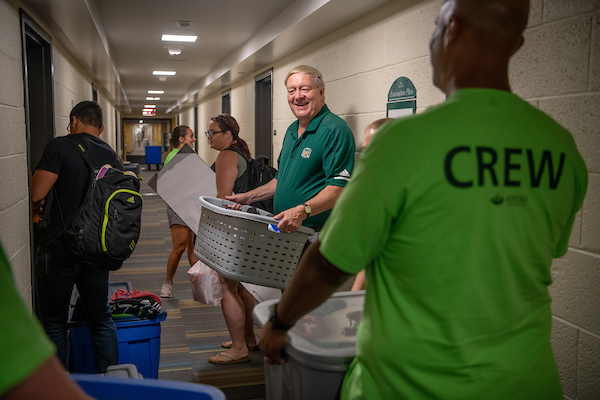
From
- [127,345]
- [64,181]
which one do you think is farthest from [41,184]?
[127,345]

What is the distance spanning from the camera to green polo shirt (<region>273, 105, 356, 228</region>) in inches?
93.0

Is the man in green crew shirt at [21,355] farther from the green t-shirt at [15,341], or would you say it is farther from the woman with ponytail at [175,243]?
the woman with ponytail at [175,243]

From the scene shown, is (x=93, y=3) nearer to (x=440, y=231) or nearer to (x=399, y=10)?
(x=399, y=10)

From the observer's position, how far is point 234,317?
2.87 metres

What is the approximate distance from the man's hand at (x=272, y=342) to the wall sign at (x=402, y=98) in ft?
6.35

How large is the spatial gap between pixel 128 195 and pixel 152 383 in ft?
5.51

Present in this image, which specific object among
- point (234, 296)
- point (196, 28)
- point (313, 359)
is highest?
point (196, 28)

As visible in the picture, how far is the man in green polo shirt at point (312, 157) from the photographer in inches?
91.8

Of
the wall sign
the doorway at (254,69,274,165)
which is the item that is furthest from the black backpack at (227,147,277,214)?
the doorway at (254,69,274,165)

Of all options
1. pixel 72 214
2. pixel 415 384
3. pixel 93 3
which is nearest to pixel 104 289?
pixel 72 214

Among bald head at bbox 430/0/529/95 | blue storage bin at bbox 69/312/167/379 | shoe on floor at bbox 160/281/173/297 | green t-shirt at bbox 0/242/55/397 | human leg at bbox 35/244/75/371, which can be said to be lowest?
shoe on floor at bbox 160/281/173/297

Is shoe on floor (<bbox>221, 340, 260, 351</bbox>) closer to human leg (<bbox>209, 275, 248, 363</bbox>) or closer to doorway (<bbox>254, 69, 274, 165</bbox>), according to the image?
human leg (<bbox>209, 275, 248, 363</bbox>)

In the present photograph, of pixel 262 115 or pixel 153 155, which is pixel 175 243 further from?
pixel 153 155

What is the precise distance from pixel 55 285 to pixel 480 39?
7.33 ft
